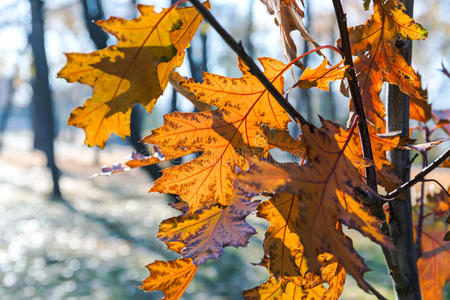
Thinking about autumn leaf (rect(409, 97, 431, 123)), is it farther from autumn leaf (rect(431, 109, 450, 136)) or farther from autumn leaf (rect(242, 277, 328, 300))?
autumn leaf (rect(242, 277, 328, 300))

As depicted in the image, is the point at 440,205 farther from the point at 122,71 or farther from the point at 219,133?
the point at 122,71

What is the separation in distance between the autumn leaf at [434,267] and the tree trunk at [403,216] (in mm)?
192

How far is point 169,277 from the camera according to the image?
53cm

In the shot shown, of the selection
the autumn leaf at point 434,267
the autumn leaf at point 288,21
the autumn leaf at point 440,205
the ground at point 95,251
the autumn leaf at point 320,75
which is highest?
the autumn leaf at point 288,21

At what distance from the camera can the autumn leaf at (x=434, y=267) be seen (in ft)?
2.63

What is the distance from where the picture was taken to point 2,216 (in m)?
7.71

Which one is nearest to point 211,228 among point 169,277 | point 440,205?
point 169,277

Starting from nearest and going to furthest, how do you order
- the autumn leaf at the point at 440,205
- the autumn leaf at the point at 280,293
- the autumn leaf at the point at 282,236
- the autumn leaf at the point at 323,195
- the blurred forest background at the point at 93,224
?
the autumn leaf at the point at 323,195 < the autumn leaf at the point at 282,236 < the autumn leaf at the point at 280,293 < the autumn leaf at the point at 440,205 < the blurred forest background at the point at 93,224

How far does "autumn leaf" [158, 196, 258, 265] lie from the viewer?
0.48 m

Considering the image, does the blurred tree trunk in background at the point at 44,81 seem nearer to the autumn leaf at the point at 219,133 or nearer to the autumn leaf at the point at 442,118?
the autumn leaf at the point at 442,118

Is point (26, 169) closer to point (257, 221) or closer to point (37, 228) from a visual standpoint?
point (37, 228)

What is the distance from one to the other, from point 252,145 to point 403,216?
34cm

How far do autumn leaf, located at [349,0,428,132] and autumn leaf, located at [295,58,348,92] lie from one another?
105mm

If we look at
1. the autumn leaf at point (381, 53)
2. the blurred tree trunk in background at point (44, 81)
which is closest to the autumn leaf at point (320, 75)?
the autumn leaf at point (381, 53)
